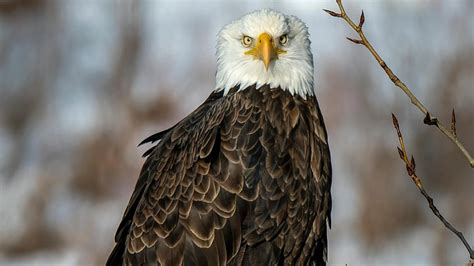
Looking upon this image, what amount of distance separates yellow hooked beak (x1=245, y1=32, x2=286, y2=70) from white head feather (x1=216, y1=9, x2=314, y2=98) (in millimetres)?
33

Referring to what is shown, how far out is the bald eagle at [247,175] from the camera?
5625 millimetres

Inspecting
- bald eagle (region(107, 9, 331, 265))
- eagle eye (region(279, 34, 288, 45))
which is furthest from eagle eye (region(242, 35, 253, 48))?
eagle eye (region(279, 34, 288, 45))

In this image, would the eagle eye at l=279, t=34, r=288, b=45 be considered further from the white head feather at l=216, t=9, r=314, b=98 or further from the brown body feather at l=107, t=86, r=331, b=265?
the brown body feather at l=107, t=86, r=331, b=265

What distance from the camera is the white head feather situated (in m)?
5.87

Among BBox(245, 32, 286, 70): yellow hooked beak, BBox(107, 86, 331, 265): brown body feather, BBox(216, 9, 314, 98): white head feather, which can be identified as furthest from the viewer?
BBox(216, 9, 314, 98): white head feather

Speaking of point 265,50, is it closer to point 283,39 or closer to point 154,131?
point 283,39

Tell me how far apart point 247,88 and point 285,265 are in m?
0.89

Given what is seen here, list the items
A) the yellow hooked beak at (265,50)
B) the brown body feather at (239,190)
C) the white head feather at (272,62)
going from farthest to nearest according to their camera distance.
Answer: the white head feather at (272,62), the yellow hooked beak at (265,50), the brown body feather at (239,190)

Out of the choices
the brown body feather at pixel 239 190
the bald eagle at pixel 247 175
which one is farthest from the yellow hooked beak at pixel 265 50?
the brown body feather at pixel 239 190

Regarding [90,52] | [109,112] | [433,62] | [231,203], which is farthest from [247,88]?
[90,52]

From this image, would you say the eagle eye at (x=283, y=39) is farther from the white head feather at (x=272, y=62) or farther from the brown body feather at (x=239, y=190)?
the brown body feather at (x=239, y=190)

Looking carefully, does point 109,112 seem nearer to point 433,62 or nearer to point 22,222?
point 22,222

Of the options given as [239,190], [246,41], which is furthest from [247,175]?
[246,41]

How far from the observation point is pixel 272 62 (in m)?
5.89
